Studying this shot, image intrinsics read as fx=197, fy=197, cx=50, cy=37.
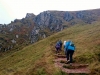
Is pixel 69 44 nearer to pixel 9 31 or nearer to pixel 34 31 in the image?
pixel 34 31

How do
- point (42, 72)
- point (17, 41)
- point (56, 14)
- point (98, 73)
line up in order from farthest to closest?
point (56, 14) < point (17, 41) < point (42, 72) < point (98, 73)

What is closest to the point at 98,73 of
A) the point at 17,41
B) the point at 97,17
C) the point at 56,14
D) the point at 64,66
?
the point at 64,66

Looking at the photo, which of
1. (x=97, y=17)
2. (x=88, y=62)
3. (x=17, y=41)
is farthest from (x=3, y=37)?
(x=88, y=62)

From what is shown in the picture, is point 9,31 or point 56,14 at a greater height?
point 56,14

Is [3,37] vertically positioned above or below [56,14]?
below

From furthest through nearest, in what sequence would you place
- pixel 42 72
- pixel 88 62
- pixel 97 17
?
1. pixel 97 17
2. pixel 88 62
3. pixel 42 72

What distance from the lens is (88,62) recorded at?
18938mm

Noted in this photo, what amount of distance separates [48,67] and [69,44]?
2709mm

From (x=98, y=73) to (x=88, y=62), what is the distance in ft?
13.0

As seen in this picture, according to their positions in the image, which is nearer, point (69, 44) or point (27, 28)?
point (69, 44)

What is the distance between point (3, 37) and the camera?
17750 centimetres

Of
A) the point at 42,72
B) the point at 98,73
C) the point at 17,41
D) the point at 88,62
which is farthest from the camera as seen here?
the point at 17,41

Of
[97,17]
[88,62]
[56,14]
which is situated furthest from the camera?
[56,14]

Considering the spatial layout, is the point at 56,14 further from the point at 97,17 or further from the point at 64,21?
the point at 97,17
